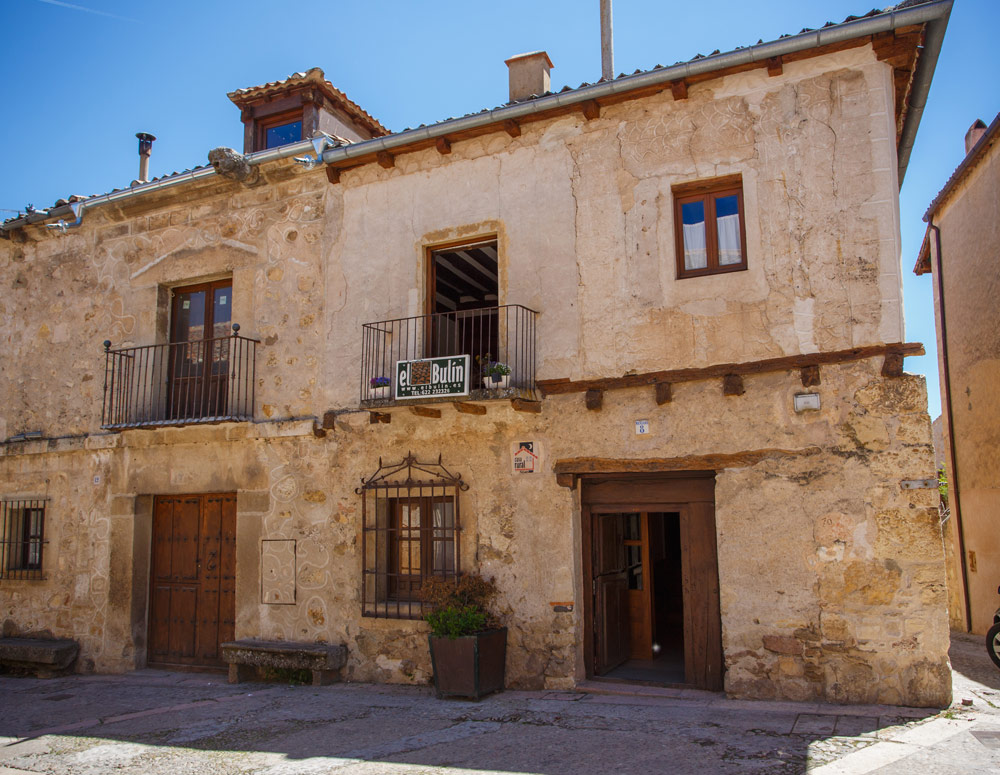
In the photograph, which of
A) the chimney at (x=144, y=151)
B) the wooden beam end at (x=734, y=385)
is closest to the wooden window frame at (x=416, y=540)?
the wooden beam end at (x=734, y=385)

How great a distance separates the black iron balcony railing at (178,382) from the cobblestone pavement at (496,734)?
3.35 m

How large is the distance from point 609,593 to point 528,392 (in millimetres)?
2234

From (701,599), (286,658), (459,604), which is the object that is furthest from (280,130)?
(701,599)

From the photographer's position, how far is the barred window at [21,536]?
10586 millimetres

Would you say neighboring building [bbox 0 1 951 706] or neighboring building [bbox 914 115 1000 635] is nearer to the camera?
neighboring building [bbox 0 1 951 706]

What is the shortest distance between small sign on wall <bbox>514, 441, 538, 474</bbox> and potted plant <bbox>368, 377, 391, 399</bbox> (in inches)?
60.7

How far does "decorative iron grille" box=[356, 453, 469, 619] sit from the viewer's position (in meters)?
8.27

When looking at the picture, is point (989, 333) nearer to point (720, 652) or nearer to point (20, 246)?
point (720, 652)

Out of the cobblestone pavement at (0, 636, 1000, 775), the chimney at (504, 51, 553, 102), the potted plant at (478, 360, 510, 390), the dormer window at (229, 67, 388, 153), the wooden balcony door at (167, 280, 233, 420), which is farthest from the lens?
the dormer window at (229, 67, 388, 153)

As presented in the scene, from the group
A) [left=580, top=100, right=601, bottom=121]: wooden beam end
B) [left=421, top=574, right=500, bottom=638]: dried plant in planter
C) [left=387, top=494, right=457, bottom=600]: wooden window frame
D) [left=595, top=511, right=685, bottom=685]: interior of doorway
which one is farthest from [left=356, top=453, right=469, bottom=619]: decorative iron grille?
[left=580, top=100, right=601, bottom=121]: wooden beam end

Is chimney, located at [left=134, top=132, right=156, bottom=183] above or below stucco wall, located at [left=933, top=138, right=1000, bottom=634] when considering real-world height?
above

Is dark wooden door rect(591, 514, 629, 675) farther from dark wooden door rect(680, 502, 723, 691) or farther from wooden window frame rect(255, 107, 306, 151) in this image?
wooden window frame rect(255, 107, 306, 151)

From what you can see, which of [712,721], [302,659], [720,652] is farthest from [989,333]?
[302,659]

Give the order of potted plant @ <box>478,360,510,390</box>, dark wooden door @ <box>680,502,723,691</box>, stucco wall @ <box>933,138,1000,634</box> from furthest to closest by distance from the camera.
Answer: stucco wall @ <box>933,138,1000,634</box>
potted plant @ <box>478,360,510,390</box>
dark wooden door @ <box>680,502,723,691</box>
